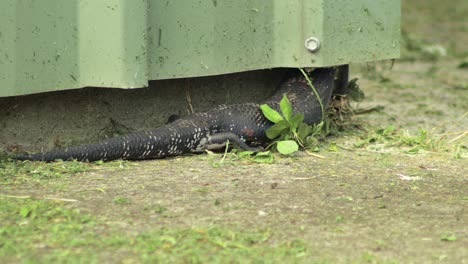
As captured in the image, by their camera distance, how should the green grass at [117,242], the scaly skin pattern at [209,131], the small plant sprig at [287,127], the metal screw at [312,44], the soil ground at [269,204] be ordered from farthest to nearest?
the metal screw at [312,44] → the small plant sprig at [287,127] → the scaly skin pattern at [209,131] → the soil ground at [269,204] → the green grass at [117,242]

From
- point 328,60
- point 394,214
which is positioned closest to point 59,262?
point 394,214

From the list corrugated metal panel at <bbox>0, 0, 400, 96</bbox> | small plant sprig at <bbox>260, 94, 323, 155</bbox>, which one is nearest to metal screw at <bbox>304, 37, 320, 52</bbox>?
corrugated metal panel at <bbox>0, 0, 400, 96</bbox>

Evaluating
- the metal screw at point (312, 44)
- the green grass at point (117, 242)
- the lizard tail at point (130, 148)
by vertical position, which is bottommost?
the green grass at point (117, 242)

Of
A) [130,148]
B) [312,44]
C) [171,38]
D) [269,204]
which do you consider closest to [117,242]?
[269,204]

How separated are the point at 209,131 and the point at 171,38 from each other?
55 cm

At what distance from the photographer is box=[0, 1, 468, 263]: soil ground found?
321 cm

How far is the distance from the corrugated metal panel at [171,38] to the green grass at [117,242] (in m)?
1.06

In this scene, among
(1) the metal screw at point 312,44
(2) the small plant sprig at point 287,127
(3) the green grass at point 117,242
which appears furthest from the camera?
(1) the metal screw at point 312,44

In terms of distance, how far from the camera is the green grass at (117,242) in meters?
3.09

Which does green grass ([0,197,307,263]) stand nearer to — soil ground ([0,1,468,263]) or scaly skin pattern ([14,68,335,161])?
soil ground ([0,1,468,263])

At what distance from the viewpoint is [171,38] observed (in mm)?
4754

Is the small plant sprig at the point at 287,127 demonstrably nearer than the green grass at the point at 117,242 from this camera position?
No

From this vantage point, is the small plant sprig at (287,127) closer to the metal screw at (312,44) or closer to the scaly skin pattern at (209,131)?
the scaly skin pattern at (209,131)

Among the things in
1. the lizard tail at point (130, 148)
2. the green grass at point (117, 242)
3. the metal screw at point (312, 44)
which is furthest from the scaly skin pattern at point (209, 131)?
the green grass at point (117, 242)
